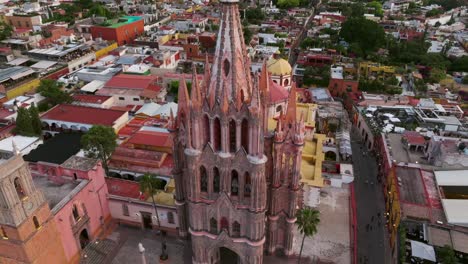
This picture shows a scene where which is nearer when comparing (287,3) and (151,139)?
(151,139)

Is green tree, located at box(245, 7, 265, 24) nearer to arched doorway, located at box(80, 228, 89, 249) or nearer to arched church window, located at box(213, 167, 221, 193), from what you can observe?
arched doorway, located at box(80, 228, 89, 249)

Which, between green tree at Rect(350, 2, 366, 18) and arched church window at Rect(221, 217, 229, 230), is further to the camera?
green tree at Rect(350, 2, 366, 18)

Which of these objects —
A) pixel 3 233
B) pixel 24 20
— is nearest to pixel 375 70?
pixel 3 233

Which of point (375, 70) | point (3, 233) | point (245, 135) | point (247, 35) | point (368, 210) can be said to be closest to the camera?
point (245, 135)

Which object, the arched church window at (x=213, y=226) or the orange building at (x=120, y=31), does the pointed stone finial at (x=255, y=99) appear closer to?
the arched church window at (x=213, y=226)

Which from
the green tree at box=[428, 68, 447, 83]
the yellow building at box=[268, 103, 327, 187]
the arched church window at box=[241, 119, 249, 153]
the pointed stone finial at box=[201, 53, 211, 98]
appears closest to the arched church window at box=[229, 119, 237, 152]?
the arched church window at box=[241, 119, 249, 153]

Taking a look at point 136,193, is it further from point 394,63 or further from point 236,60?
point 394,63

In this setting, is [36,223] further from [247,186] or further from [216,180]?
[247,186]
